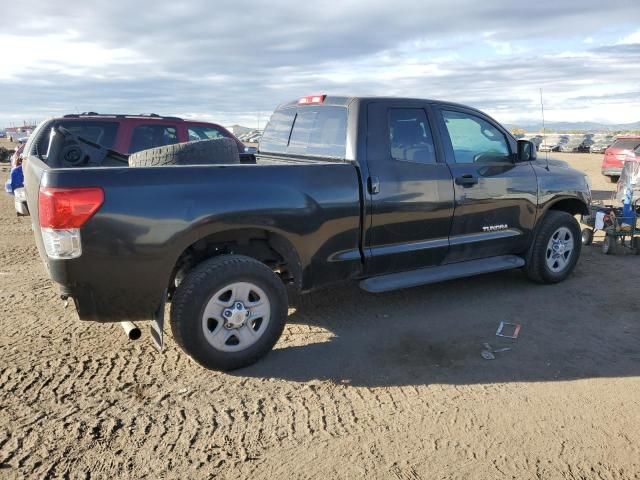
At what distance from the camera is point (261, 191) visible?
3.98 metres

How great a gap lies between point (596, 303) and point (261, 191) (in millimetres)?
3659

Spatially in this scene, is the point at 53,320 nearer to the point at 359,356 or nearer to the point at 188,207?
the point at 188,207

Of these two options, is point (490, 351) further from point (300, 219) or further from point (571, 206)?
point (571, 206)

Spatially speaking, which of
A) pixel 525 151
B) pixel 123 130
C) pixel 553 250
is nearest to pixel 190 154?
pixel 525 151

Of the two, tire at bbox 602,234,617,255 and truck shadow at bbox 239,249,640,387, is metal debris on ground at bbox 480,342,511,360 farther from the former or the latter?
tire at bbox 602,234,617,255

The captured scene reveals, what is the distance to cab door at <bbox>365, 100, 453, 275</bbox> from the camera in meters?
4.66

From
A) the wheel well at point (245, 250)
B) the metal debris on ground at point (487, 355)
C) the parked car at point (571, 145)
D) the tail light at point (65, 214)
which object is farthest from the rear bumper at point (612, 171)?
the parked car at point (571, 145)

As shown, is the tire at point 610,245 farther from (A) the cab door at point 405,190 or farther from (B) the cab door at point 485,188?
(A) the cab door at point 405,190

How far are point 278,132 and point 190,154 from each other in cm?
148

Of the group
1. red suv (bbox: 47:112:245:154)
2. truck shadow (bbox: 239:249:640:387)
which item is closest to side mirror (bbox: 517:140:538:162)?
truck shadow (bbox: 239:249:640:387)

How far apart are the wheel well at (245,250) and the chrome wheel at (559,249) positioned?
10.3 ft

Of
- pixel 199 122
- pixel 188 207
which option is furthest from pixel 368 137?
pixel 199 122

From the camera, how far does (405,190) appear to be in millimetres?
4773

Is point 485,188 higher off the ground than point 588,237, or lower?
higher
